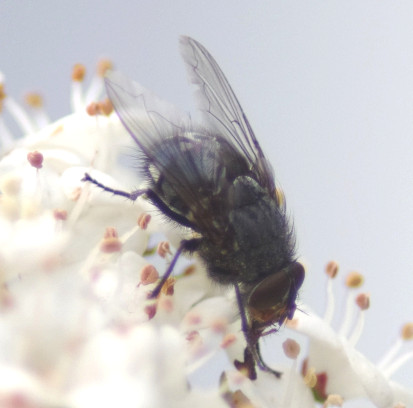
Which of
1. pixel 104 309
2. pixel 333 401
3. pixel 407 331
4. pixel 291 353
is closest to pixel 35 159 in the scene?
pixel 104 309

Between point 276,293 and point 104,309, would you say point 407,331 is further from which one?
point 104,309

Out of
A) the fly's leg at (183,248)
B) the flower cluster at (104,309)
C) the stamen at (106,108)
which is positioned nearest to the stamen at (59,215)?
the flower cluster at (104,309)

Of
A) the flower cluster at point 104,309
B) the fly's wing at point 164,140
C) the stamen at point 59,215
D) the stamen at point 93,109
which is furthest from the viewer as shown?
the stamen at point 93,109

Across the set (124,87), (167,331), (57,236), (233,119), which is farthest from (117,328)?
(233,119)

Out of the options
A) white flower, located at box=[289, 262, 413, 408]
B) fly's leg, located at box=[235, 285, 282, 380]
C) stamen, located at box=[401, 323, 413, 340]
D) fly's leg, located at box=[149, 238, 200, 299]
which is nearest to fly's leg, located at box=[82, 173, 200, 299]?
fly's leg, located at box=[149, 238, 200, 299]

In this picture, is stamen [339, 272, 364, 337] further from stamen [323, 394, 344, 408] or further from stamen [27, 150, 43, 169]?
stamen [27, 150, 43, 169]

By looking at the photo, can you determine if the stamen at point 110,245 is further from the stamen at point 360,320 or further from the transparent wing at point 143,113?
the stamen at point 360,320

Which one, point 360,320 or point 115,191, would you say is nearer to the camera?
point 115,191
